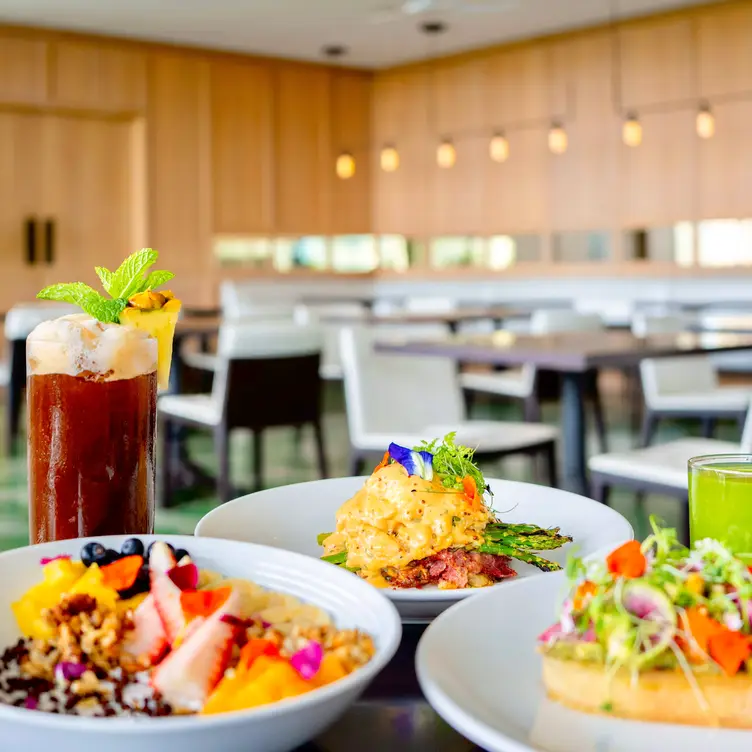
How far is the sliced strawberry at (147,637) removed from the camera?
2.10 feet

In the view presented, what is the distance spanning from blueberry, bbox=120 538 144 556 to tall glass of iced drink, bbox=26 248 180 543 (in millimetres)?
135

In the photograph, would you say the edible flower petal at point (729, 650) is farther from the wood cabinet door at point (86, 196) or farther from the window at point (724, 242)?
the wood cabinet door at point (86, 196)

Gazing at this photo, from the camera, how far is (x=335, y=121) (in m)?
11.2

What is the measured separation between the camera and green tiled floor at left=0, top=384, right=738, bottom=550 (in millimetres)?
4266

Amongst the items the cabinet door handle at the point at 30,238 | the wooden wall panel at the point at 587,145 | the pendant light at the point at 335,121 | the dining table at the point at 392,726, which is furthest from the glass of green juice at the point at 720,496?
the cabinet door handle at the point at 30,238

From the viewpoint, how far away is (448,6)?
26.5 ft

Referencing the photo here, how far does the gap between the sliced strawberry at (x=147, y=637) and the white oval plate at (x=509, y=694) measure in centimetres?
16

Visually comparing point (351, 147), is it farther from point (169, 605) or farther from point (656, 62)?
point (169, 605)

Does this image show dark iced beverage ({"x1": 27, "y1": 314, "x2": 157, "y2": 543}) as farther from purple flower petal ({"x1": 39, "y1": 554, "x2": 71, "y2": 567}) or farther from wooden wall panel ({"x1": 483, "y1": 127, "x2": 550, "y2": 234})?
wooden wall panel ({"x1": 483, "y1": 127, "x2": 550, "y2": 234})

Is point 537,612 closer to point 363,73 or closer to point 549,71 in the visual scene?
point 549,71

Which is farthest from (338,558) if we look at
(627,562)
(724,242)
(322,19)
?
(322,19)

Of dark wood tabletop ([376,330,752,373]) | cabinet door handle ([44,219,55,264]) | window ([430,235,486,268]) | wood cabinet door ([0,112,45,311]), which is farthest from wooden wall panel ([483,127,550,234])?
dark wood tabletop ([376,330,752,373])

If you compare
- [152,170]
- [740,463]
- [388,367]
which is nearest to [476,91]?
[152,170]

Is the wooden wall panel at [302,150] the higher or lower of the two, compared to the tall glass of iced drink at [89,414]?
higher
